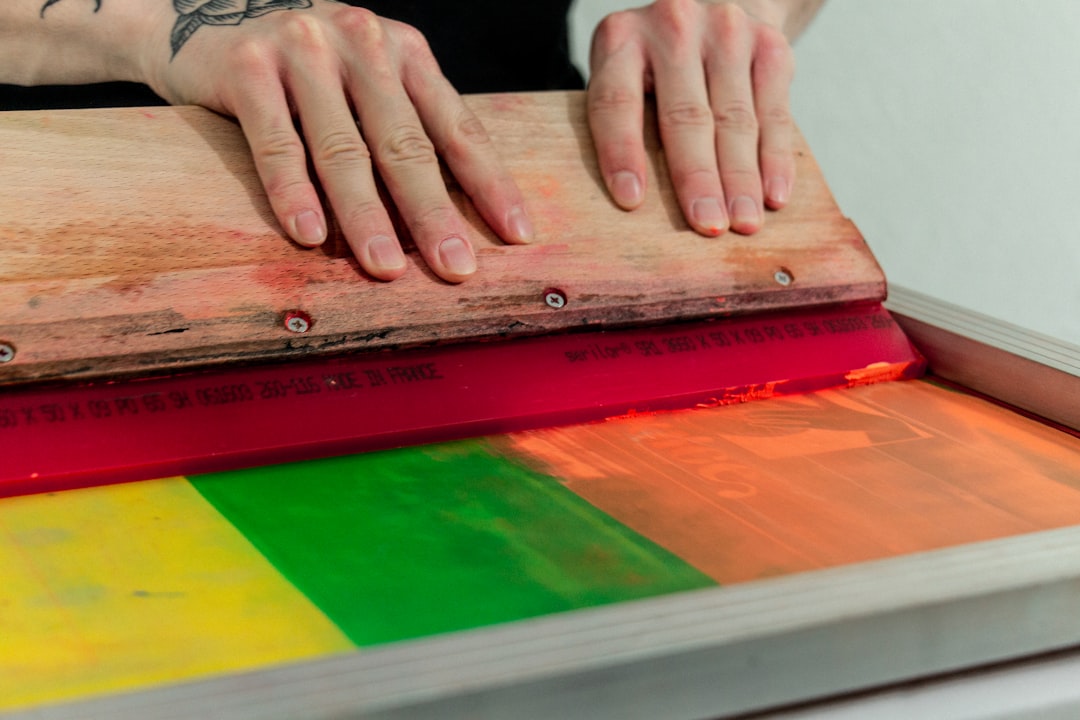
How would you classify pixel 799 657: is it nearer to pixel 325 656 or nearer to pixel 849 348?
pixel 325 656

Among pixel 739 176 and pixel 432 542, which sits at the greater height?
pixel 739 176

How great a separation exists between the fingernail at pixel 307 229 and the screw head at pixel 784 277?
40 centimetres

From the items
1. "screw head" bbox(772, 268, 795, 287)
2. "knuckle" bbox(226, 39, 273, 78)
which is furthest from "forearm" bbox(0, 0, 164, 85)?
"screw head" bbox(772, 268, 795, 287)

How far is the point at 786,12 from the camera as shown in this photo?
1424 millimetres

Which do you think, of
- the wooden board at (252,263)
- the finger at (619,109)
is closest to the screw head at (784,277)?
the wooden board at (252,263)

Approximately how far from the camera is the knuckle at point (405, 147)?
33.9 inches

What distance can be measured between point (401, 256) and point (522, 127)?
23cm

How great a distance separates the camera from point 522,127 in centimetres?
97

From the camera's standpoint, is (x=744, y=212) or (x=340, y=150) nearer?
(x=340, y=150)

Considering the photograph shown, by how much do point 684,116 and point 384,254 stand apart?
377mm

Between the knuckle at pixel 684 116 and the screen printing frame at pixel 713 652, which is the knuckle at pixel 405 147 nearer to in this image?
the knuckle at pixel 684 116

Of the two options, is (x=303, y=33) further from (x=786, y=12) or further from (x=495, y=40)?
(x=786, y=12)

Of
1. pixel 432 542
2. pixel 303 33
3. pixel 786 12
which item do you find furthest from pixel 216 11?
pixel 786 12

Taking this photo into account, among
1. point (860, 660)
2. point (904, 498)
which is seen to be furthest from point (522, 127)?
point (860, 660)
